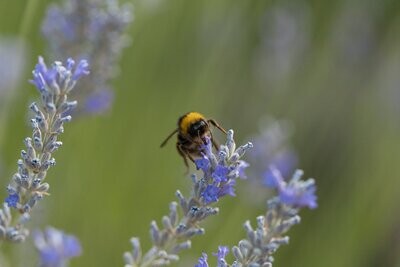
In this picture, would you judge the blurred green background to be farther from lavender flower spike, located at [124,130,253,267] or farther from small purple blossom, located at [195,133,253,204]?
small purple blossom, located at [195,133,253,204]

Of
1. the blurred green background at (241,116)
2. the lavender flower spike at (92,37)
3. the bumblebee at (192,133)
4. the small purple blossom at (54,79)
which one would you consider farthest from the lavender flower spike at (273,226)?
A: the blurred green background at (241,116)

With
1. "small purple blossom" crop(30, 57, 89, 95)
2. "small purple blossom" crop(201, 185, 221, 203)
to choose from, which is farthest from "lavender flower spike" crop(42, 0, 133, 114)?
"small purple blossom" crop(201, 185, 221, 203)

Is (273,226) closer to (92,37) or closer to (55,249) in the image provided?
(55,249)

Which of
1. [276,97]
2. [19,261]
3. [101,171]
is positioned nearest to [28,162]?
[19,261]

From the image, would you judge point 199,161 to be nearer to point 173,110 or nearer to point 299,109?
point 173,110

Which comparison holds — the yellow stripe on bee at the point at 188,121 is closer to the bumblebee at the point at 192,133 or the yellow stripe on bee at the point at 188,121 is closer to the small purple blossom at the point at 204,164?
the bumblebee at the point at 192,133

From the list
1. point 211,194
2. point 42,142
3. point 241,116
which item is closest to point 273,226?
point 211,194

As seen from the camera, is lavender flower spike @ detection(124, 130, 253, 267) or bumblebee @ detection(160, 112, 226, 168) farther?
bumblebee @ detection(160, 112, 226, 168)
